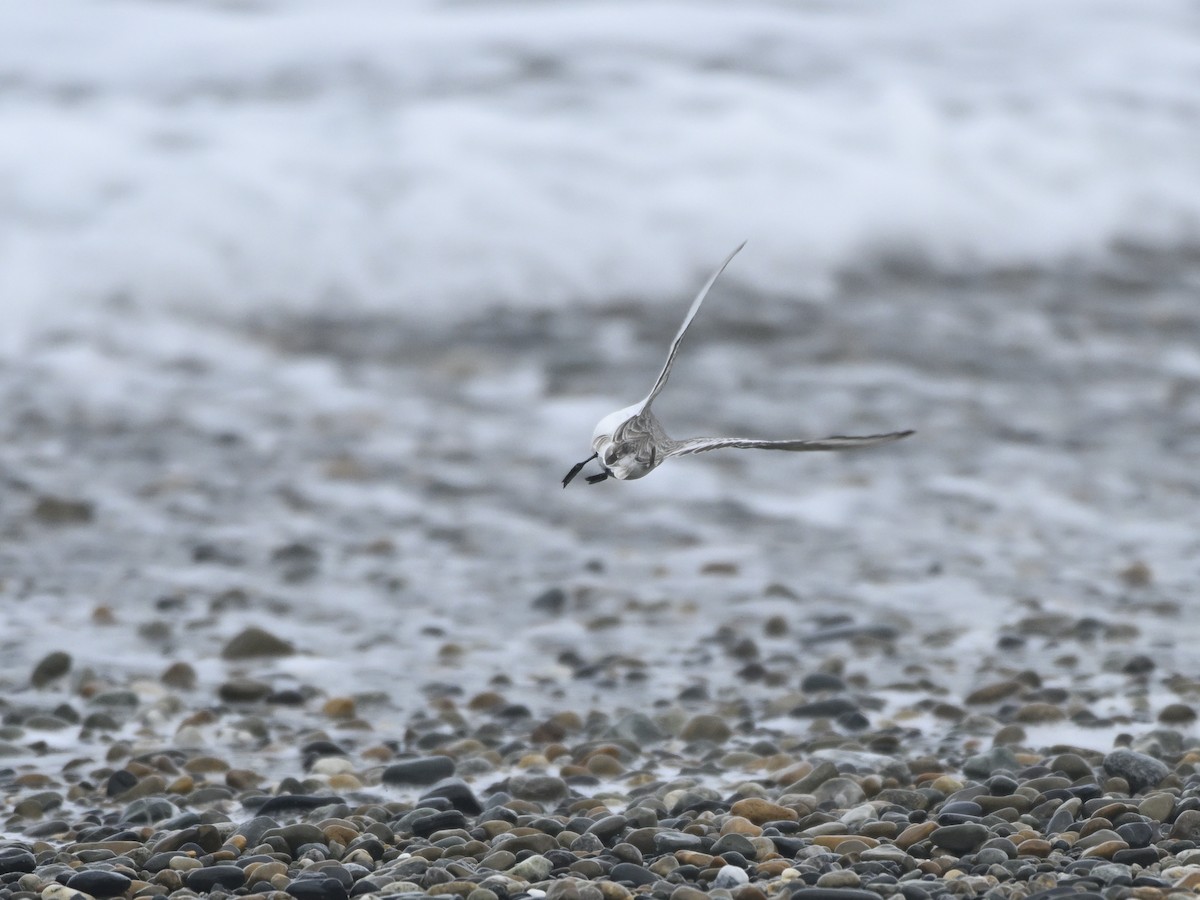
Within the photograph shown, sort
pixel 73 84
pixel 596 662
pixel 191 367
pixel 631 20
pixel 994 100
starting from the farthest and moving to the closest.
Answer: pixel 631 20
pixel 994 100
pixel 73 84
pixel 191 367
pixel 596 662

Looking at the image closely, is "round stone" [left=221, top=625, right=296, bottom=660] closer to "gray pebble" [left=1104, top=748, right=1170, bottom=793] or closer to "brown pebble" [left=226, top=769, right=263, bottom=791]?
"brown pebble" [left=226, top=769, right=263, bottom=791]

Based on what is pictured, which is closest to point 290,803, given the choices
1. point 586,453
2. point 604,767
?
point 604,767

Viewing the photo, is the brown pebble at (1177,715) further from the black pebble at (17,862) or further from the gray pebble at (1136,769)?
the black pebble at (17,862)

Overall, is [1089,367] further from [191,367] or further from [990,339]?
[191,367]

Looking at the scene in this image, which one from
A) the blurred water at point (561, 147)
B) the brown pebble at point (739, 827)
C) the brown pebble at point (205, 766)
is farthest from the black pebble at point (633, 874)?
the blurred water at point (561, 147)

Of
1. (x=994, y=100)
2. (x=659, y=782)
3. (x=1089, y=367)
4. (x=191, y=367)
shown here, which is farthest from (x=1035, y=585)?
(x=994, y=100)

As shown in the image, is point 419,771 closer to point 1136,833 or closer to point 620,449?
point 1136,833

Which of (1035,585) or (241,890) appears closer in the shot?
(241,890)
